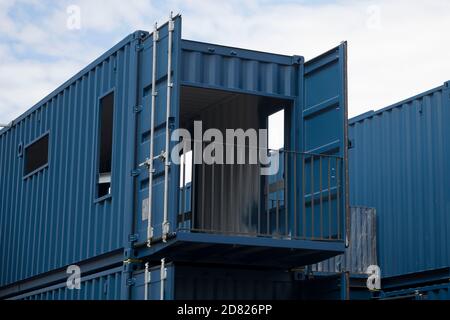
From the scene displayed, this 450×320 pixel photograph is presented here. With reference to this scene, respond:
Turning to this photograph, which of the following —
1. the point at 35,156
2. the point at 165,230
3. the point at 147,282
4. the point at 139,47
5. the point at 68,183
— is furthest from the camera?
the point at 35,156

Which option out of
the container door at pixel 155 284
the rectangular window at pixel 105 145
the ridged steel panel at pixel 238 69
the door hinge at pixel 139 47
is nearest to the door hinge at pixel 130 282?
the container door at pixel 155 284

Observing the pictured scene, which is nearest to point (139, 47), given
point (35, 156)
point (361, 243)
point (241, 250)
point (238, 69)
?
point (238, 69)

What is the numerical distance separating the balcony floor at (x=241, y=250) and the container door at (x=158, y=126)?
0.24 m

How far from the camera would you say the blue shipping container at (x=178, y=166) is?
41.0ft

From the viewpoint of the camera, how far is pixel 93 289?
45.6ft

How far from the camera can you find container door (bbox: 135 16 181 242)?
12.3 m

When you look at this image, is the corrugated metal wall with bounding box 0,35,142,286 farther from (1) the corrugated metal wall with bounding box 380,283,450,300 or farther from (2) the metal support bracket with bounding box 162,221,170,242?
(1) the corrugated metal wall with bounding box 380,283,450,300

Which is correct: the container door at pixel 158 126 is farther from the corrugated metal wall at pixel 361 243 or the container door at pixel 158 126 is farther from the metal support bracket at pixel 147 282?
the corrugated metal wall at pixel 361 243

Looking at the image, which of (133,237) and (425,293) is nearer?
(133,237)

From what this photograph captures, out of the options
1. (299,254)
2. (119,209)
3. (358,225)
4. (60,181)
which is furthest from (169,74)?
(358,225)

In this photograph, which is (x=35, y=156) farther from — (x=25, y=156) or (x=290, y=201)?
(x=290, y=201)

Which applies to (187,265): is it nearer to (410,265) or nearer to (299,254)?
(299,254)

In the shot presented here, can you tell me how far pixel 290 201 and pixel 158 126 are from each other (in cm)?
237
